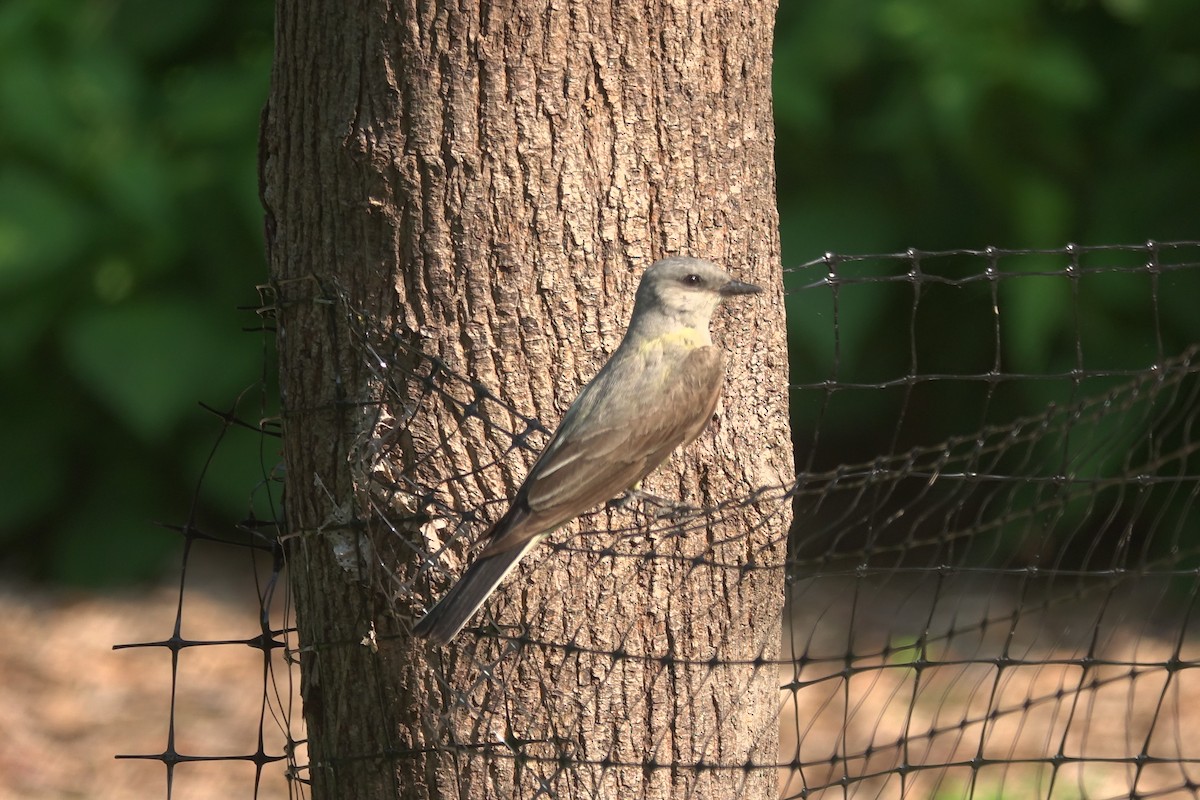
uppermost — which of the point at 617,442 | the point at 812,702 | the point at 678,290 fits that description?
the point at 678,290

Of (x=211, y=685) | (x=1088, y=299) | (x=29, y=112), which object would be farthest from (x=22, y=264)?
(x=1088, y=299)

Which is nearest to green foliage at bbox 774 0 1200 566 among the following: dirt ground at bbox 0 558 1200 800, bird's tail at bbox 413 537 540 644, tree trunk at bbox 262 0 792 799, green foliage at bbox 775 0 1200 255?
green foliage at bbox 775 0 1200 255

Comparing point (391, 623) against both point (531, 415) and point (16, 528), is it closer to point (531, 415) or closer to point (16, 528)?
point (531, 415)

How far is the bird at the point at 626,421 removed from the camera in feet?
9.34

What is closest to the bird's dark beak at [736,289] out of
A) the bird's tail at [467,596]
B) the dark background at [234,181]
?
the bird's tail at [467,596]

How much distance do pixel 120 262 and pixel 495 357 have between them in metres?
4.35

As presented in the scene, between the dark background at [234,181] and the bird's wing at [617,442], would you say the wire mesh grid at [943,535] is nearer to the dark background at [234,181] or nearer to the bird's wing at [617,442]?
the bird's wing at [617,442]

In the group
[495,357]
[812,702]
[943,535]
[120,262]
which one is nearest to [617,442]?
[495,357]

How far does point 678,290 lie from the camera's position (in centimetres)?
304

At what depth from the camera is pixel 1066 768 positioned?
215 inches

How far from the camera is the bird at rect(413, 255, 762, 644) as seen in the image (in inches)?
112

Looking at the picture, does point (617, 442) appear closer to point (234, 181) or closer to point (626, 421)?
point (626, 421)

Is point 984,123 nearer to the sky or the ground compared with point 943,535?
nearer to the sky

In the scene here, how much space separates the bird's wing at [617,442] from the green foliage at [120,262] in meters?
3.83
